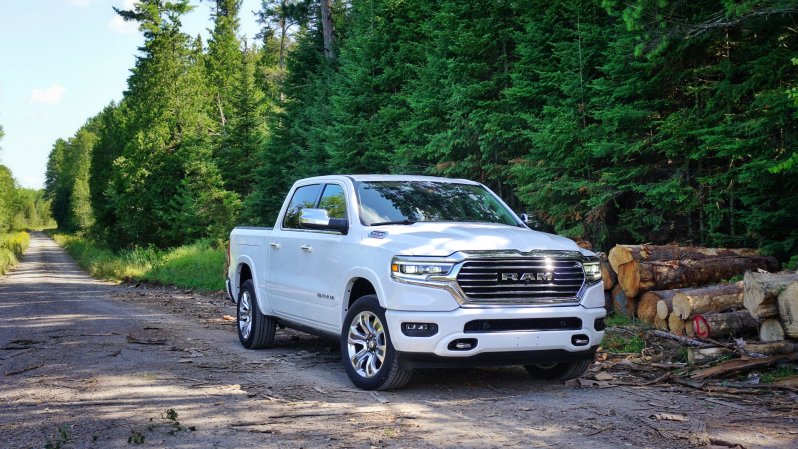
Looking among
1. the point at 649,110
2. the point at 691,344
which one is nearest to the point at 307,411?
the point at 691,344

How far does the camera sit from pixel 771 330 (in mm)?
7664

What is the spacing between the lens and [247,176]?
38.9 meters

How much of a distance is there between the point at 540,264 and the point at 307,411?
2.43 m

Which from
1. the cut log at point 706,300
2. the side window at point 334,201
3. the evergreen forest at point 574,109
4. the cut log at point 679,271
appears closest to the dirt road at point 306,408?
the side window at point 334,201

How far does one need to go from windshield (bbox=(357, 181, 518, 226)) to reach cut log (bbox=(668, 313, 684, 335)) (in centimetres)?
250

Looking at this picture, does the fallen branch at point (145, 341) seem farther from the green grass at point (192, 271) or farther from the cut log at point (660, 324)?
the green grass at point (192, 271)

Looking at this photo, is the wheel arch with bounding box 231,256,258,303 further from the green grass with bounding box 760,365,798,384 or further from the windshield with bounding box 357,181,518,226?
the green grass with bounding box 760,365,798,384

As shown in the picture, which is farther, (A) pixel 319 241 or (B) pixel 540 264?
(A) pixel 319 241

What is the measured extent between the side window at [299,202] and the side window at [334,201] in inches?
10.5

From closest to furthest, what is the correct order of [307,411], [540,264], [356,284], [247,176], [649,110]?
[307,411] < [540,264] < [356,284] < [649,110] < [247,176]

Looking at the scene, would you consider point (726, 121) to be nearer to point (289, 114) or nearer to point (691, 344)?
point (691, 344)

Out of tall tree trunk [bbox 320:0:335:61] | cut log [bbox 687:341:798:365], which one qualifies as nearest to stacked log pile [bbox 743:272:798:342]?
cut log [bbox 687:341:798:365]

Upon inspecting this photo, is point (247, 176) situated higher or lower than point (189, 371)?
higher

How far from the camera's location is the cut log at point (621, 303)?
33.4 feet
